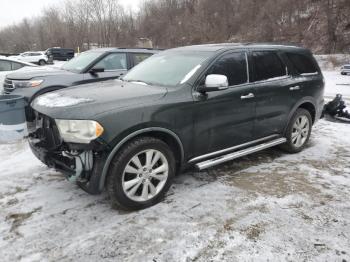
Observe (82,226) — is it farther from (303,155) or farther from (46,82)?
(46,82)

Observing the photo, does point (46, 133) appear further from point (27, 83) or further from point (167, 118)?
point (27, 83)

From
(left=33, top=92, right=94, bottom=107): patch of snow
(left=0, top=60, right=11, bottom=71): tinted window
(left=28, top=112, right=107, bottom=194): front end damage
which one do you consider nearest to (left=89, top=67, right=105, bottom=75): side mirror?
(left=33, top=92, right=94, bottom=107): patch of snow

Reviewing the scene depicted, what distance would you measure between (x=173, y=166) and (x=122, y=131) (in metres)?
0.81

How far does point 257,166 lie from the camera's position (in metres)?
4.82

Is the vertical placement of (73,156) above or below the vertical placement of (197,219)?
above

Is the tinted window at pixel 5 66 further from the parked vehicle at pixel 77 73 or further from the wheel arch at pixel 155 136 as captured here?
the wheel arch at pixel 155 136

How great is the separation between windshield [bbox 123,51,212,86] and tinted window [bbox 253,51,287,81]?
822 mm

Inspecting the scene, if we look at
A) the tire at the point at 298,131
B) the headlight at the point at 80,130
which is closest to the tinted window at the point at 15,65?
the headlight at the point at 80,130

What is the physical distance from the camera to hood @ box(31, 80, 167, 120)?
10.5 feet

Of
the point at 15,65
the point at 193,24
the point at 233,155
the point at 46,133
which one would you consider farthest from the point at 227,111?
the point at 193,24

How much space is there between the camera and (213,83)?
3.71 meters

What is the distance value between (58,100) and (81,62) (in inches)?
170

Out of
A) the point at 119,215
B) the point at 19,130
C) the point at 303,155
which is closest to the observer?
the point at 119,215

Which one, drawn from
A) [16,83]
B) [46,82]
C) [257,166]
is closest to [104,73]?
[46,82]
